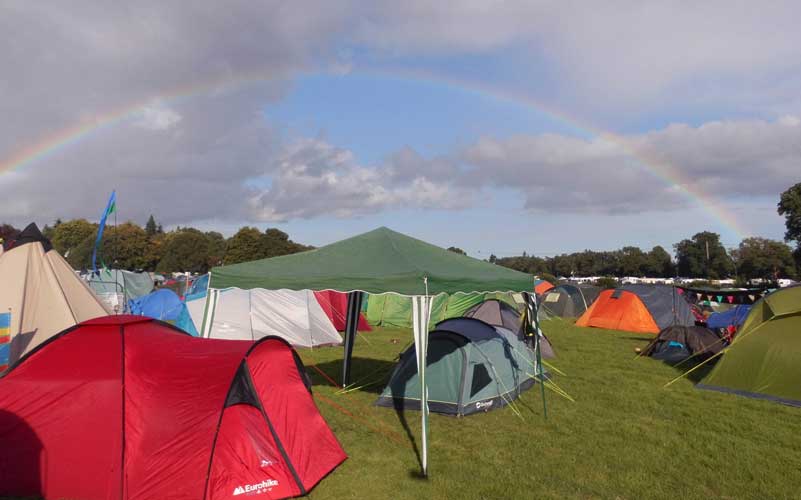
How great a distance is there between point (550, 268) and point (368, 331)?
93850mm

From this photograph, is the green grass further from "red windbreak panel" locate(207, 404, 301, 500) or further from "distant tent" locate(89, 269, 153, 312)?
"distant tent" locate(89, 269, 153, 312)

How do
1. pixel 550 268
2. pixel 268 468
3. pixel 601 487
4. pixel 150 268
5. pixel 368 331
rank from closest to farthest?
pixel 268 468
pixel 601 487
pixel 368 331
pixel 150 268
pixel 550 268

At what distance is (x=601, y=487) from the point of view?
18.5ft

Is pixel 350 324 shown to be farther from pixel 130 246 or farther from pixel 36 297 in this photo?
pixel 130 246

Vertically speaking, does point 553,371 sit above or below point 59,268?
below

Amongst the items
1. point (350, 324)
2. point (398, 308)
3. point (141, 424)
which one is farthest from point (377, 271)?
point (398, 308)

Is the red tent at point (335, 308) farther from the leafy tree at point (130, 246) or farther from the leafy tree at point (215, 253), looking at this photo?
the leafy tree at point (130, 246)

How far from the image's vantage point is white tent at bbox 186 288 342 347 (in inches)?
597

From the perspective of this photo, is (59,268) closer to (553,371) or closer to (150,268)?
(553,371)

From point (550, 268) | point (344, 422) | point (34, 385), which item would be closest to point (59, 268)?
point (34, 385)

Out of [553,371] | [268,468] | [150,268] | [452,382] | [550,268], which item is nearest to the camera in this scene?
[268,468]

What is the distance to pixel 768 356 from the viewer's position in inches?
378

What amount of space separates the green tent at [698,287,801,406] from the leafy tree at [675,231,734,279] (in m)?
82.6

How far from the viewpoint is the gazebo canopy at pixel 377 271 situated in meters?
6.82
